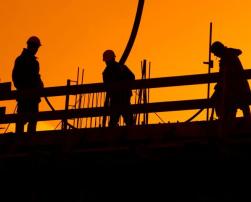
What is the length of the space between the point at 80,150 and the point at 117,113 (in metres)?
0.97

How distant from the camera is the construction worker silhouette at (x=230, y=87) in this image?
10.8 metres

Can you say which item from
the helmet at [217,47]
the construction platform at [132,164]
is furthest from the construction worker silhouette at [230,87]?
the construction platform at [132,164]

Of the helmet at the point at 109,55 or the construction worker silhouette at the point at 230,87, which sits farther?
the helmet at the point at 109,55

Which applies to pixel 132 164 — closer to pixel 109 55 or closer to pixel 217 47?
pixel 217 47

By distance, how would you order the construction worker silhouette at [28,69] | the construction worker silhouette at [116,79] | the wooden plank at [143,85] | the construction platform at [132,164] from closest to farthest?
the construction platform at [132,164], the wooden plank at [143,85], the construction worker silhouette at [116,79], the construction worker silhouette at [28,69]

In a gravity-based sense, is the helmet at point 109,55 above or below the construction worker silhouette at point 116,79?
above

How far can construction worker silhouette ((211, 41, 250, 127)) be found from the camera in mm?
10789

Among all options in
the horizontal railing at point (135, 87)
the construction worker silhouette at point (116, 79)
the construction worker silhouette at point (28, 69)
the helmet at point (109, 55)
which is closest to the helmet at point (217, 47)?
the horizontal railing at point (135, 87)

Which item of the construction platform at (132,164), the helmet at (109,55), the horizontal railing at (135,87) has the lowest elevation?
the construction platform at (132,164)

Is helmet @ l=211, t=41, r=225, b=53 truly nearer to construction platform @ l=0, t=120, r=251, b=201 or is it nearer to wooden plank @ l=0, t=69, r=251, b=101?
wooden plank @ l=0, t=69, r=251, b=101

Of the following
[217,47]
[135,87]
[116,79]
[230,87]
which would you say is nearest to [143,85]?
[135,87]

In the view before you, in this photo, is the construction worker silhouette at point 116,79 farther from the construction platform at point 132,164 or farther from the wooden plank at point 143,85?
the construction platform at point 132,164

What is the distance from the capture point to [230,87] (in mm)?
11133

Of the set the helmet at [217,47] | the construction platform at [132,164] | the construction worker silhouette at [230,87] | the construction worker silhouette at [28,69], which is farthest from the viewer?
the construction worker silhouette at [28,69]
